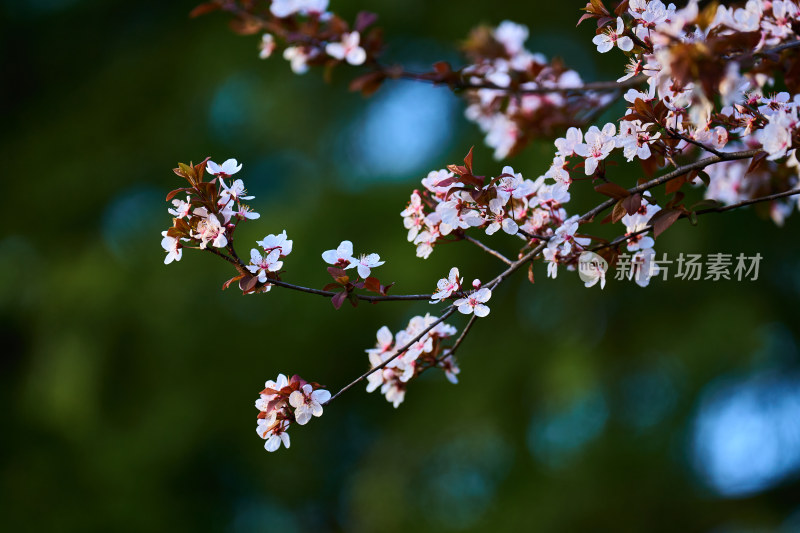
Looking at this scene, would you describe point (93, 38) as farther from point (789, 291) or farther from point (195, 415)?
point (789, 291)

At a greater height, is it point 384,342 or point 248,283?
point 248,283

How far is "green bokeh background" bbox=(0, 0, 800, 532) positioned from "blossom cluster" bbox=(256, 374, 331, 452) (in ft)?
5.08

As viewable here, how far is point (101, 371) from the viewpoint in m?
2.94

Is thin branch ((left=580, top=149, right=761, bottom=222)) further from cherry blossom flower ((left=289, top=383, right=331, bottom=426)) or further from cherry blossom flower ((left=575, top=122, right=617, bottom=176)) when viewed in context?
cherry blossom flower ((left=289, top=383, right=331, bottom=426))

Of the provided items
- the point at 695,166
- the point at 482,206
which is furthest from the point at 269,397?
the point at 695,166

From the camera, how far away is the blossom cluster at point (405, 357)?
3.42ft

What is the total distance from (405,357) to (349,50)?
70 cm

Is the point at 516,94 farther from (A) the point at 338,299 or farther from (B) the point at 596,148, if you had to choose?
(A) the point at 338,299

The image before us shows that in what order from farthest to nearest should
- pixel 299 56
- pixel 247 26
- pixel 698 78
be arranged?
pixel 247 26 → pixel 299 56 → pixel 698 78

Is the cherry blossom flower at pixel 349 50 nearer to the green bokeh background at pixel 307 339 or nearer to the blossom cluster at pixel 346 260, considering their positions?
the blossom cluster at pixel 346 260

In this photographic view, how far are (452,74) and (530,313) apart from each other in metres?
1.44

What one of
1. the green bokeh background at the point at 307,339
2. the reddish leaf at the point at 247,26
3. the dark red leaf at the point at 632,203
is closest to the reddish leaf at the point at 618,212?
the dark red leaf at the point at 632,203

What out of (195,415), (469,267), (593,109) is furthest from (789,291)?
(195,415)

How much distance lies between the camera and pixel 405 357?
1.03m
